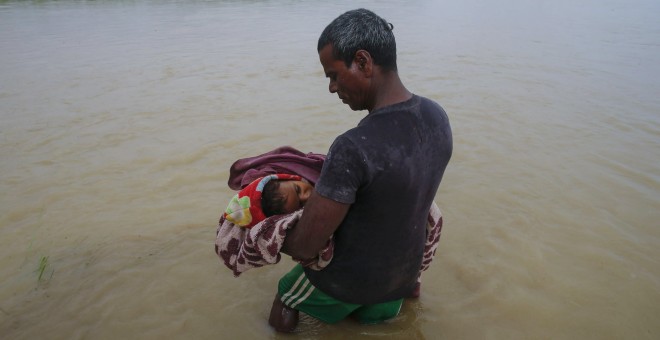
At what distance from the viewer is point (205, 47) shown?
8953 millimetres

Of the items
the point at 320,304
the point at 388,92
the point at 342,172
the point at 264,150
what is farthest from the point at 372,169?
the point at 264,150

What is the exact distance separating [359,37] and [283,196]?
808 millimetres

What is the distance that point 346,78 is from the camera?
64.7 inches

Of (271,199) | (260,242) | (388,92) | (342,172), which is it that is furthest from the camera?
(271,199)

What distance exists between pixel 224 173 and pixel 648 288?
125 inches

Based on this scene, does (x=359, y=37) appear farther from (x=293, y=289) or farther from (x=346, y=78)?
(x=293, y=289)

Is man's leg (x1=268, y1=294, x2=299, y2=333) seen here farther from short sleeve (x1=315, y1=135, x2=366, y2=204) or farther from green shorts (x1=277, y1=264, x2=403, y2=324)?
short sleeve (x1=315, y1=135, x2=366, y2=204)

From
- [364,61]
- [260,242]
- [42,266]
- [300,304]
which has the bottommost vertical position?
[42,266]

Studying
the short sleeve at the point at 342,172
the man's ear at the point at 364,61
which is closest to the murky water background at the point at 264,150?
the short sleeve at the point at 342,172

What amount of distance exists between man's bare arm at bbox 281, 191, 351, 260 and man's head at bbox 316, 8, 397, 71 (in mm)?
501

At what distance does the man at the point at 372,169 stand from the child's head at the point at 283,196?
0.76 feet

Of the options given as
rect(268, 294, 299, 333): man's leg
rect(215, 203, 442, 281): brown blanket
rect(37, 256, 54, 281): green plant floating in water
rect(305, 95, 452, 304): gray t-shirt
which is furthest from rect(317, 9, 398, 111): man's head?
rect(37, 256, 54, 281): green plant floating in water

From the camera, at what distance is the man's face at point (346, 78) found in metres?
1.62

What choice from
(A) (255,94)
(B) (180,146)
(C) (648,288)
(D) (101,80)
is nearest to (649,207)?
(C) (648,288)
